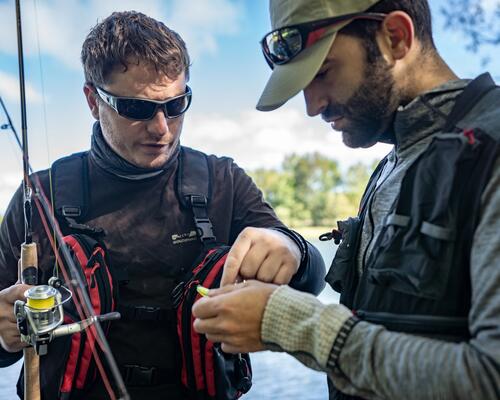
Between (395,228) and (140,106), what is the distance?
43.4 inches

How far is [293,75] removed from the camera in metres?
1.26

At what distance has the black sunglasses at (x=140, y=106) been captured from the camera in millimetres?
1819

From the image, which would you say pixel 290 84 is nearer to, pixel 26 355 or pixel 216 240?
pixel 216 240

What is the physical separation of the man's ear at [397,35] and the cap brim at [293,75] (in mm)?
118

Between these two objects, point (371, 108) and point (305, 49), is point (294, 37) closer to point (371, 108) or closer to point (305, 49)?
point (305, 49)

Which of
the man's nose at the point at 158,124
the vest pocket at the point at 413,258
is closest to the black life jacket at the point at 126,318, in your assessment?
the man's nose at the point at 158,124

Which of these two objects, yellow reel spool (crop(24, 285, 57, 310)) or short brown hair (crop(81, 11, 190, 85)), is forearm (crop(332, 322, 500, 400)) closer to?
yellow reel spool (crop(24, 285, 57, 310))

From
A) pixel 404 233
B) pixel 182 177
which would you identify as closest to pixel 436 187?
pixel 404 233

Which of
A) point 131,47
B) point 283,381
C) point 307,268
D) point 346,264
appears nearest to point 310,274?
point 307,268

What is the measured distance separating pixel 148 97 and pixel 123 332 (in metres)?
0.83

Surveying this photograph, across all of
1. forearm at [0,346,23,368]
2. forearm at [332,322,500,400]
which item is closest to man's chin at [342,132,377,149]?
forearm at [332,322,500,400]

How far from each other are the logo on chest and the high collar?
0.88 meters

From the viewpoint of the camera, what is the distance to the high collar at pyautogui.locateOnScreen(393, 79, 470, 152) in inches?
44.9

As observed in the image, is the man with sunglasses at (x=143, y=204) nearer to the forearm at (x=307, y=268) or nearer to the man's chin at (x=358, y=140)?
the forearm at (x=307, y=268)
